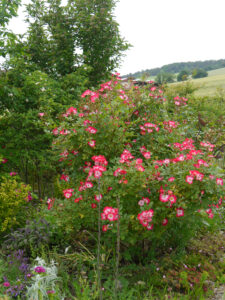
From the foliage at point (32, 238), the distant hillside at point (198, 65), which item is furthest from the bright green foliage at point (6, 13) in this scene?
the distant hillside at point (198, 65)

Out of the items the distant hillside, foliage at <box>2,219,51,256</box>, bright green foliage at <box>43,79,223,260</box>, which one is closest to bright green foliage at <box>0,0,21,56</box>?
bright green foliage at <box>43,79,223,260</box>

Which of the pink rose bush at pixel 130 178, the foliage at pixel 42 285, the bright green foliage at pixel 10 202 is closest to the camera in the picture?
the foliage at pixel 42 285

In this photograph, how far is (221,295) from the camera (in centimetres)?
258

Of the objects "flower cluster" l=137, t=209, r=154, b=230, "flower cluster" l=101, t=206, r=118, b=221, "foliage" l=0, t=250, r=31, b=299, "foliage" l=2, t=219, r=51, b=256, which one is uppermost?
"flower cluster" l=101, t=206, r=118, b=221

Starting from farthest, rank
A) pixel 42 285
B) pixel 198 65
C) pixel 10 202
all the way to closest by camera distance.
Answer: pixel 198 65 < pixel 10 202 < pixel 42 285

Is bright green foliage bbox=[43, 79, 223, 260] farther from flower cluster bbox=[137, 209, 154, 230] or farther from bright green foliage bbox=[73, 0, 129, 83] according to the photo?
bright green foliage bbox=[73, 0, 129, 83]

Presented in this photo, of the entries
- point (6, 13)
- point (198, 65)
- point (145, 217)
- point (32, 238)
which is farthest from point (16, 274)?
point (198, 65)

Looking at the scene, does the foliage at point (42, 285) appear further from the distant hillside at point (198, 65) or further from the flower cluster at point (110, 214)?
the distant hillside at point (198, 65)

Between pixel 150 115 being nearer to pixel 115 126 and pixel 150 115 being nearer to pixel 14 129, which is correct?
pixel 115 126

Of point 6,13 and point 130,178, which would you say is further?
point 6,13

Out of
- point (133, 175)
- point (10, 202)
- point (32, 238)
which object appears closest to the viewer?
point (133, 175)

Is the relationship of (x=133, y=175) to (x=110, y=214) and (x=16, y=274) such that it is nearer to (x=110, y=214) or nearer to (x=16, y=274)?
(x=110, y=214)

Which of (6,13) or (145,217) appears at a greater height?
(6,13)

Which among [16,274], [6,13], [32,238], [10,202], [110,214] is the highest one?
[6,13]
